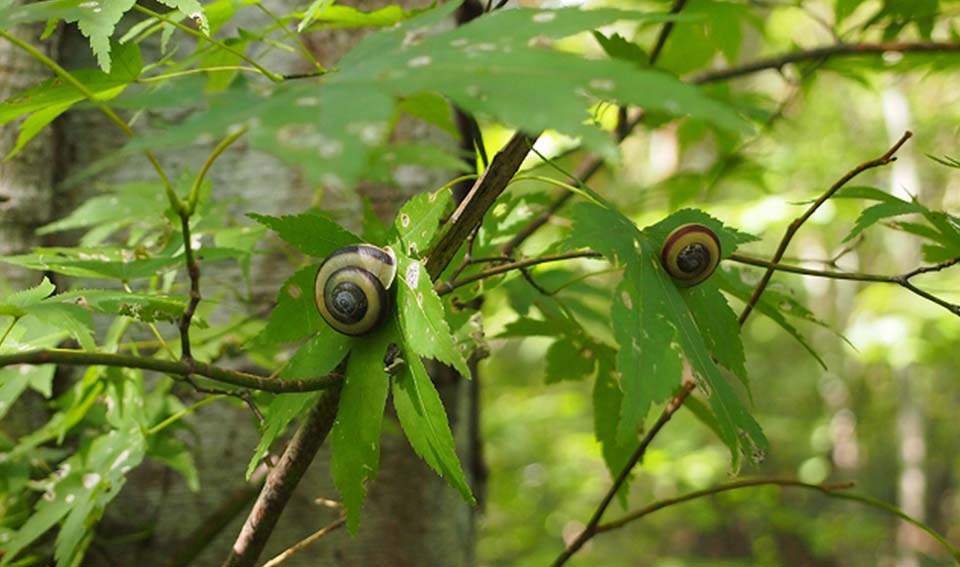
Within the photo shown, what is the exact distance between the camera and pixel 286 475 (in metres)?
0.64

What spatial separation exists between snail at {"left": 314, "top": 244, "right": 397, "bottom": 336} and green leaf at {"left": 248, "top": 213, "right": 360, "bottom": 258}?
37 millimetres

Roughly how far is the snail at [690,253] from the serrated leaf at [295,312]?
294 millimetres

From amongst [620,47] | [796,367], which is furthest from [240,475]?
[796,367]

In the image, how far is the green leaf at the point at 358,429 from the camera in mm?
577

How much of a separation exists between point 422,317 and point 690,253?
227 mm

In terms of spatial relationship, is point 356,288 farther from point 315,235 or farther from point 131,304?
point 131,304

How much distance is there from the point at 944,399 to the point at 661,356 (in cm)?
990

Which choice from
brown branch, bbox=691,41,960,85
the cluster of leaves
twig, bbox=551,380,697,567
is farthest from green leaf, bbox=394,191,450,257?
brown branch, bbox=691,41,960,85

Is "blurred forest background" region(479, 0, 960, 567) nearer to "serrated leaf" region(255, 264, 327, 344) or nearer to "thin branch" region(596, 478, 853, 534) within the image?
"thin branch" region(596, 478, 853, 534)

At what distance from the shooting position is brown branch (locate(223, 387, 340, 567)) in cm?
63

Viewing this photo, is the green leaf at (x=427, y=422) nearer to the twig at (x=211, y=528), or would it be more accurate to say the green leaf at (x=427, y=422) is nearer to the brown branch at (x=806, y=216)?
the brown branch at (x=806, y=216)

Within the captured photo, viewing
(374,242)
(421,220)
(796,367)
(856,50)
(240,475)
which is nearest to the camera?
(421,220)

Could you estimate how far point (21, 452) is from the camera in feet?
3.01

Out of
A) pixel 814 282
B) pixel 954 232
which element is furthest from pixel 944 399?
pixel 954 232
